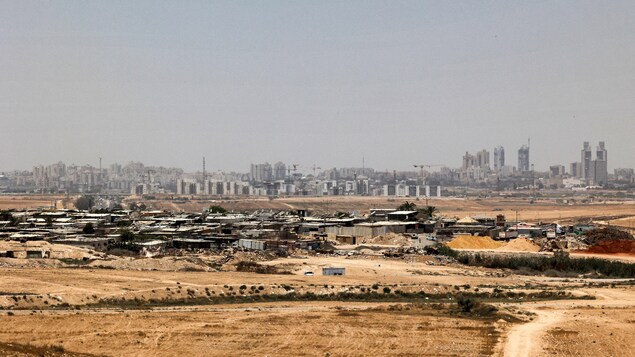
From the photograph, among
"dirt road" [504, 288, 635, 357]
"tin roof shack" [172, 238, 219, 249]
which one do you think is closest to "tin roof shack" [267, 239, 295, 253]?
"tin roof shack" [172, 238, 219, 249]

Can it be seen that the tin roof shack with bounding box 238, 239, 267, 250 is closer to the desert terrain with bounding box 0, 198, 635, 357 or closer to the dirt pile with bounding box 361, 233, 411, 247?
the desert terrain with bounding box 0, 198, 635, 357

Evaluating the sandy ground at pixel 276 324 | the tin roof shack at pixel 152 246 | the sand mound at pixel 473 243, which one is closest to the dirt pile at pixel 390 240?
the sand mound at pixel 473 243

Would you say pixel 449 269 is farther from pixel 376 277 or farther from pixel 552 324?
pixel 552 324

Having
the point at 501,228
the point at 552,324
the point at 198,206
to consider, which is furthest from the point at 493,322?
the point at 198,206

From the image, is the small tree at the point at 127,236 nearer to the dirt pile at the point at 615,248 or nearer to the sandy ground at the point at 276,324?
the sandy ground at the point at 276,324

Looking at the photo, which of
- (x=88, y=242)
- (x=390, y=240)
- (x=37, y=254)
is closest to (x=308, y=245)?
(x=390, y=240)
